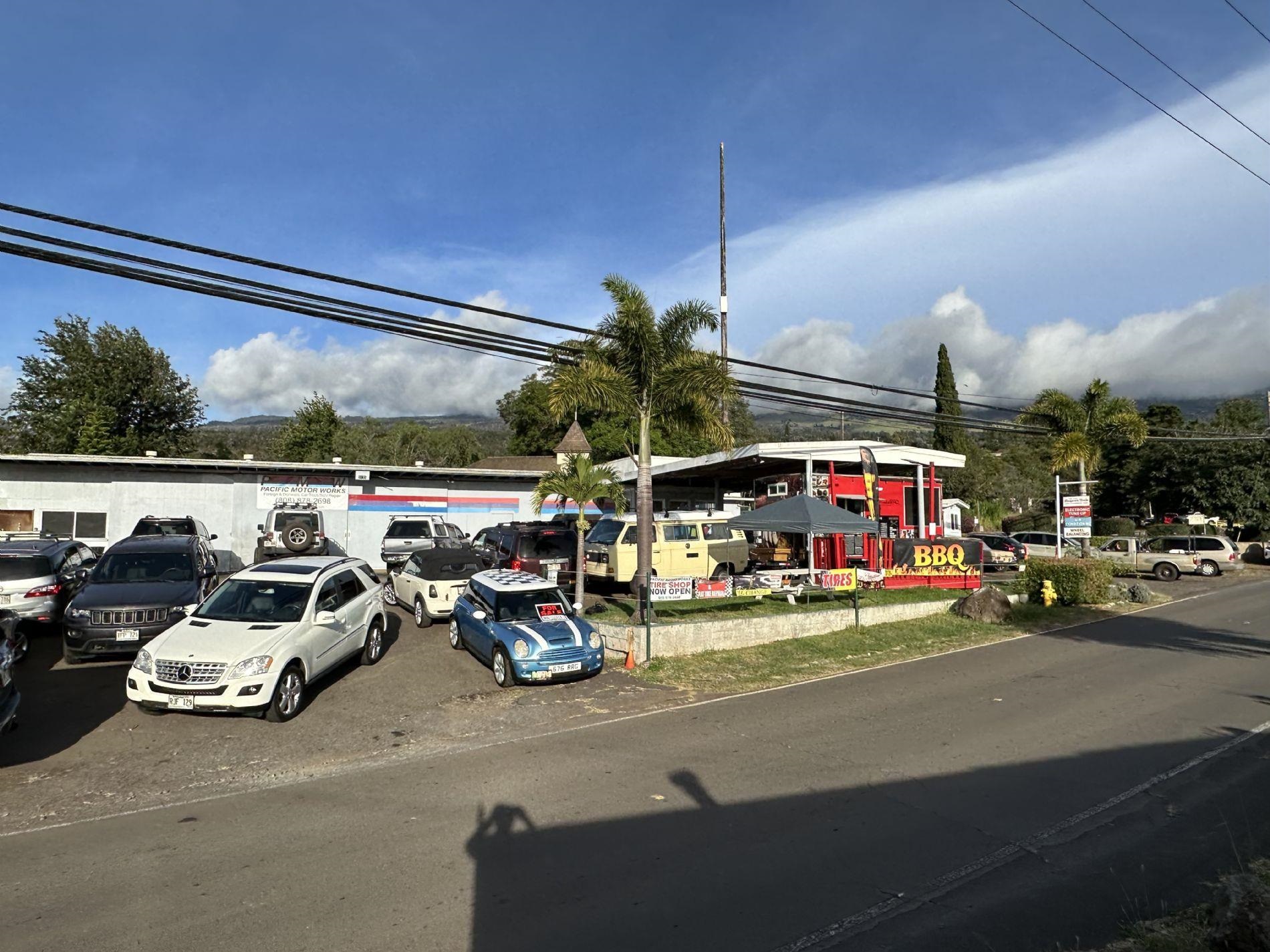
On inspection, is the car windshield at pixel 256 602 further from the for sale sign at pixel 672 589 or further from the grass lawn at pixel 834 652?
the for sale sign at pixel 672 589

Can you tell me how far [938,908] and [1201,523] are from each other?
2079 inches

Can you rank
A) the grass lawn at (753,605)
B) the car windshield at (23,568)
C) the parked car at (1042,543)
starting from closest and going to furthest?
the car windshield at (23,568) < the grass lawn at (753,605) < the parked car at (1042,543)

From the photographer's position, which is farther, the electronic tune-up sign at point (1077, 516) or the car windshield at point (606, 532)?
the electronic tune-up sign at point (1077, 516)

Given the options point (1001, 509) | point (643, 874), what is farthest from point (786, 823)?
point (1001, 509)

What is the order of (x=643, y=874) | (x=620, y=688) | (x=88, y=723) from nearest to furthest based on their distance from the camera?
(x=643, y=874)
(x=88, y=723)
(x=620, y=688)

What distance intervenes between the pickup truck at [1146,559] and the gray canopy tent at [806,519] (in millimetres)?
16658

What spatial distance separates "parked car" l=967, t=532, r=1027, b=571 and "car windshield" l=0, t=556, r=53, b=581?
2785 centimetres

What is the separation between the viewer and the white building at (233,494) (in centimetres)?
2205

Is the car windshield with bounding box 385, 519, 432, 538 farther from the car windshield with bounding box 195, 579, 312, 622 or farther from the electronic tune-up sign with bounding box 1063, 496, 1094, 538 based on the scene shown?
the electronic tune-up sign with bounding box 1063, 496, 1094, 538

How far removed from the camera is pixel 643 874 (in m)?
5.35

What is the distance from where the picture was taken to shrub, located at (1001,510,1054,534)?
50253 mm

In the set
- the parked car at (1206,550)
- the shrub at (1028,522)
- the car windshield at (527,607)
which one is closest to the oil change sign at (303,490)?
the car windshield at (527,607)

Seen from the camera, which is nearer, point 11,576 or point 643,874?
point 643,874

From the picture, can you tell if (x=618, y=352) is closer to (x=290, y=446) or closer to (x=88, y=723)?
(x=88, y=723)
